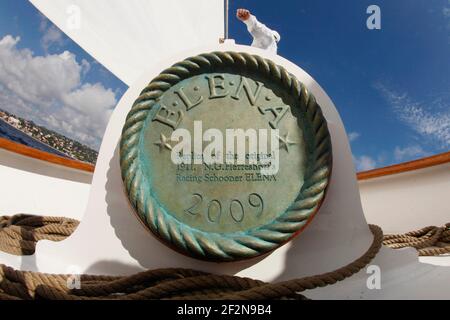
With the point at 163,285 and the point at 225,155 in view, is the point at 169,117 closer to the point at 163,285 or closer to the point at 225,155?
the point at 225,155

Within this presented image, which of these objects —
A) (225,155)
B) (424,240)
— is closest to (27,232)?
(225,155)

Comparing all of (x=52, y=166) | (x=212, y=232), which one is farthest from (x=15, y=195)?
(x=212, y=232)

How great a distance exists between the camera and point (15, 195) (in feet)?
6.07

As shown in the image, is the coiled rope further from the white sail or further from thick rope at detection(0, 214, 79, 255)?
the white sail

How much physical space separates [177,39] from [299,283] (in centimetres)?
293

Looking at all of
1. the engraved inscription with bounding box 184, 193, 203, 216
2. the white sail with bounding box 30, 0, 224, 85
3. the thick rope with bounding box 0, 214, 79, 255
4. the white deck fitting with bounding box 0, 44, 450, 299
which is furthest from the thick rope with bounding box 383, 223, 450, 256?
the white sail with bounding box 30, 0, 224, 85

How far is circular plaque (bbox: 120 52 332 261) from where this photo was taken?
0.90 metres

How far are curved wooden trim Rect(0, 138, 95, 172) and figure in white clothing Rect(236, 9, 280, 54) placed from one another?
4.16 feet

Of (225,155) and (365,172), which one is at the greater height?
(365,172)

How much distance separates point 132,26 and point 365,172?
7.52 feet

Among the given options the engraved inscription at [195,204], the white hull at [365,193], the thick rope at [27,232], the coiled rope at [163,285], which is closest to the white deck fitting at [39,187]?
the white hull at [365,193]

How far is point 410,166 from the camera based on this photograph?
189 centimetres

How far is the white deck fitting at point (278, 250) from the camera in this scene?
3.05ft
